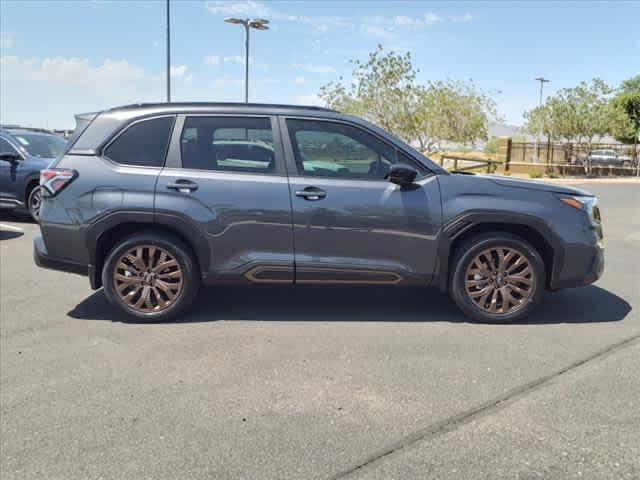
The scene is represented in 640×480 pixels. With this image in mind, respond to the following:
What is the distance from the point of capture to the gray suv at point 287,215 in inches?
186

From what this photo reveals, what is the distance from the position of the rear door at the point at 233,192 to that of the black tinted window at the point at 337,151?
0.20 m

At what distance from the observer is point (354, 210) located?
470 centimetres

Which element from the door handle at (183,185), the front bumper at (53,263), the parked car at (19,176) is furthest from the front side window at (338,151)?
the parked car at (19,176)

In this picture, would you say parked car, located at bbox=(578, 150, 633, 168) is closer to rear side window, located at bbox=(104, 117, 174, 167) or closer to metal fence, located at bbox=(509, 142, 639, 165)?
metal fence, located at bbox=(509, 142, 639, 165)

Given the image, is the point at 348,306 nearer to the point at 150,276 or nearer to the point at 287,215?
the point at 287,215

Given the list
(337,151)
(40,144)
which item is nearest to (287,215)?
(337,151)

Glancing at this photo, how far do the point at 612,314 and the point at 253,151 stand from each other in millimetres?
3604

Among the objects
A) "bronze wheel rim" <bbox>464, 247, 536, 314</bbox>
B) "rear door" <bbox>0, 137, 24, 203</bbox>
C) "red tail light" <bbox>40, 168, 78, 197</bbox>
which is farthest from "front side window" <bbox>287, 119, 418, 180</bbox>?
"rear door" <bbox>0, 137, 24, 203</bbox>

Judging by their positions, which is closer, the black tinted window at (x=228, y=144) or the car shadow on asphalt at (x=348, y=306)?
the black tinted window at (x=228, y=144)

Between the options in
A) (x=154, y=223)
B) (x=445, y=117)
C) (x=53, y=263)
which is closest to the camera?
(x=154, y=223)

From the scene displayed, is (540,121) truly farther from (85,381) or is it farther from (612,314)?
(85,381)

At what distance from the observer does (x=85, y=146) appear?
489 centimetres

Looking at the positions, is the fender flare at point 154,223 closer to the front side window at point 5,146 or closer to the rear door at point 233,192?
the rear door at point 233,192

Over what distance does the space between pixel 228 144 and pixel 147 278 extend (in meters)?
1.34
